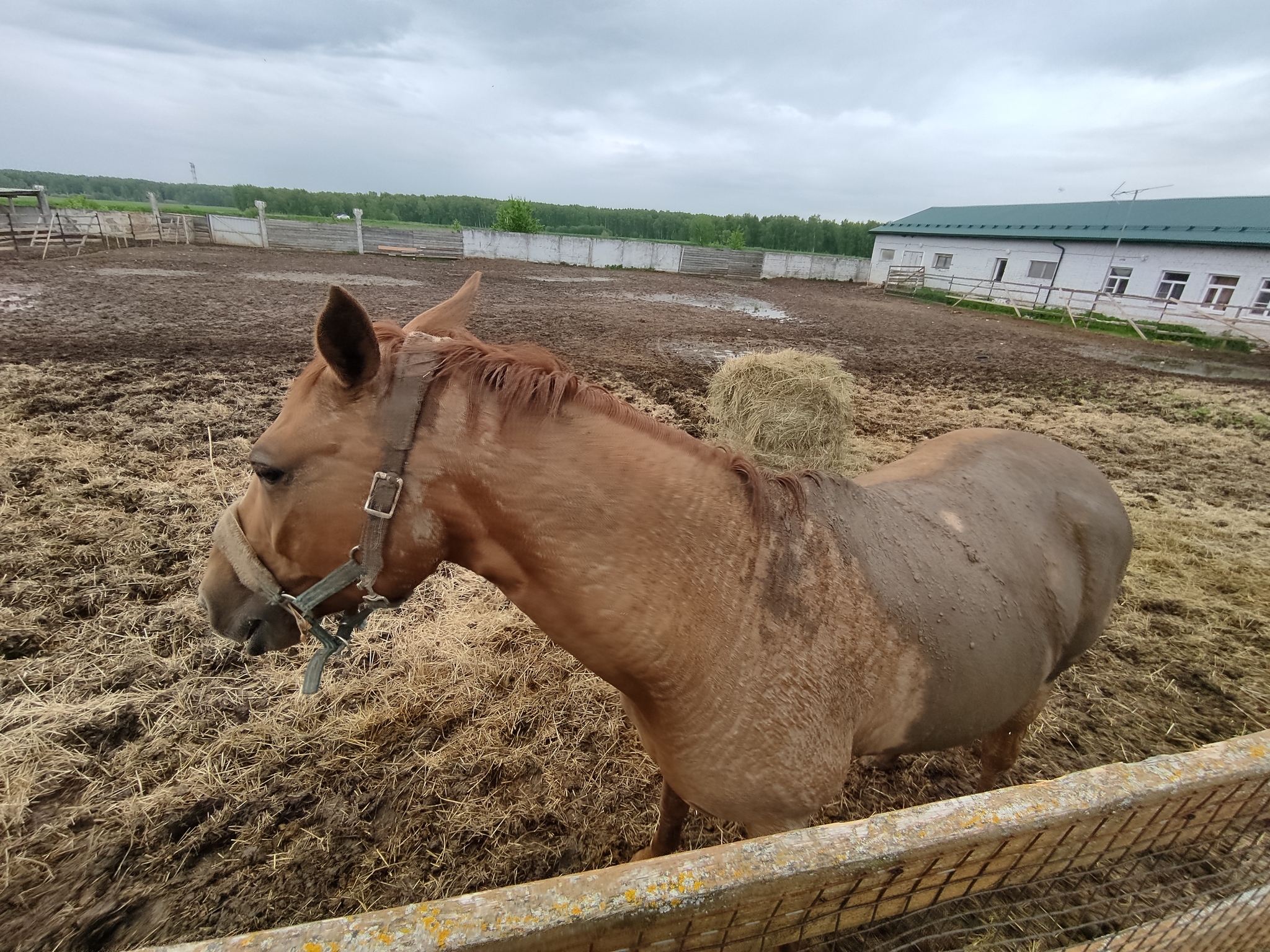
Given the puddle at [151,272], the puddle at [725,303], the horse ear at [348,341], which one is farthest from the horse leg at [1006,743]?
the puddle at [151,272]

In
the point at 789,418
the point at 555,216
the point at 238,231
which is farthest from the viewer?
the point at 555,216

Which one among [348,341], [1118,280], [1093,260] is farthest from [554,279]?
[1118,280]

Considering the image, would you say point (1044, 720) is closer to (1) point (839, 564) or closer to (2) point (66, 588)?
(1) point (839, 564)

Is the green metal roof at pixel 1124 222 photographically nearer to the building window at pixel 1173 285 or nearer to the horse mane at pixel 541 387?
the building window at pixel 1173 285

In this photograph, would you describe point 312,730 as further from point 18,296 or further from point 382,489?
point 18,296

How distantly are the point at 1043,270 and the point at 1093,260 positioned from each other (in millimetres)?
2415

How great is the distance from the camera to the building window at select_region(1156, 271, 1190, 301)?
23.5m

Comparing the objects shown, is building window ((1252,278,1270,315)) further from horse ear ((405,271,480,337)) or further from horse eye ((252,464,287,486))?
horse eye ((252,464,287,486))

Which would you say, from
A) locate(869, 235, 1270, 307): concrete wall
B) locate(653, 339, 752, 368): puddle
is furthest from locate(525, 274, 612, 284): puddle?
locate(869, 235, 1270, 307): concrete wall

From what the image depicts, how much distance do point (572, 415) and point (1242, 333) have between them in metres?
28.3

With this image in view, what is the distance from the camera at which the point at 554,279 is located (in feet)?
85.1

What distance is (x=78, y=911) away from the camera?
85.9 inches

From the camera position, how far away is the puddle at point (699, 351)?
37.7ft

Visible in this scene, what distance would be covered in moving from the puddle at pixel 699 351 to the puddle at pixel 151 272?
628 inches
